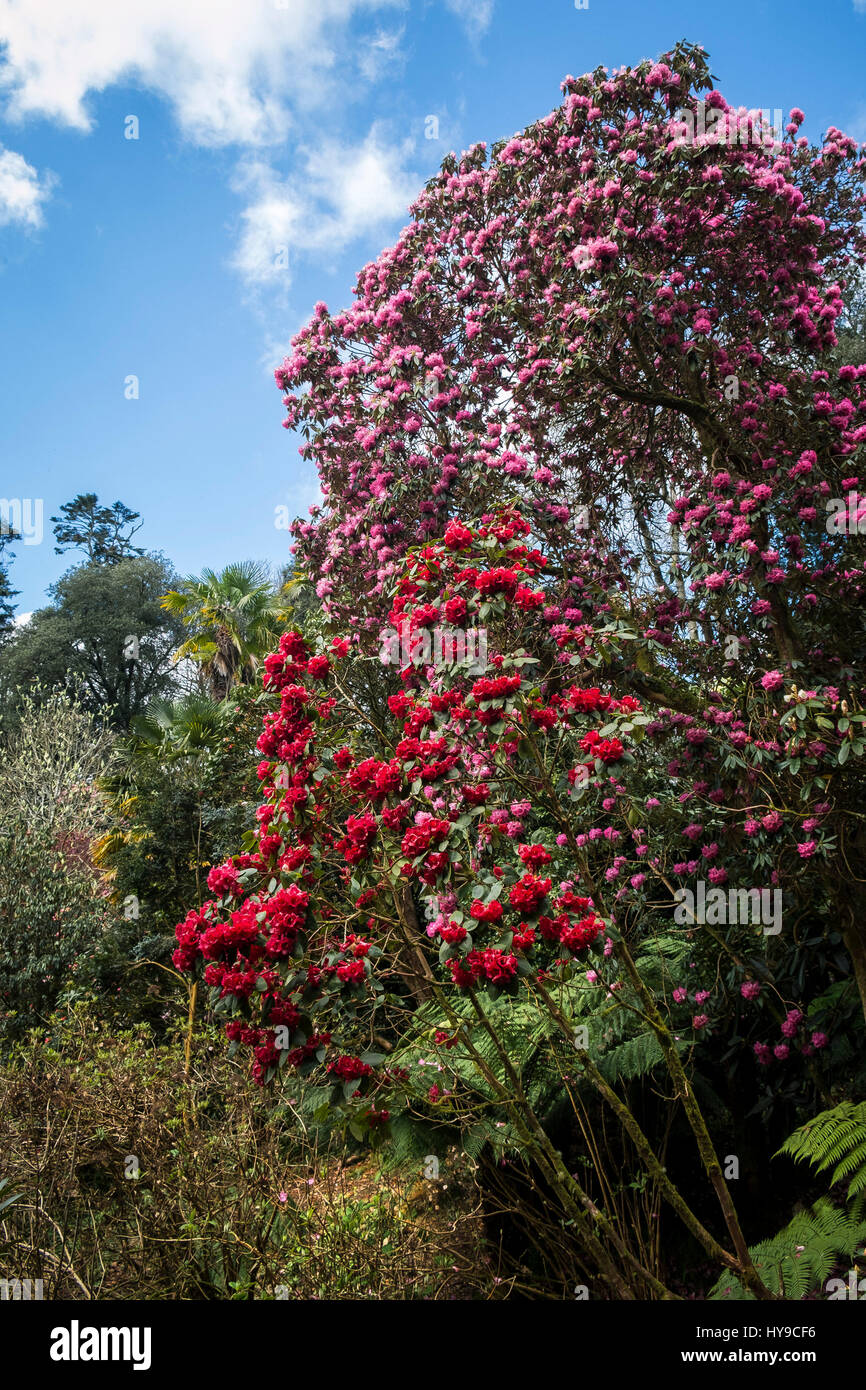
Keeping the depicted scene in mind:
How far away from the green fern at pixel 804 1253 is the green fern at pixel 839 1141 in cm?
14

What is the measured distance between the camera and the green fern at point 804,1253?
2949 millimetres

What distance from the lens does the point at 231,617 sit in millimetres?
12062

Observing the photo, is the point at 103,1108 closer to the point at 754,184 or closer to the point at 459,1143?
the point at 459,1143

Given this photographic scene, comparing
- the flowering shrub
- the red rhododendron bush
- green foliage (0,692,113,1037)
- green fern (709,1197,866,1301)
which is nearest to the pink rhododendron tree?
the red rhododendron bush

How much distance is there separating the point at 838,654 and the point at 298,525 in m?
3.49

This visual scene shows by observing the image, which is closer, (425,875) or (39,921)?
(425,875)

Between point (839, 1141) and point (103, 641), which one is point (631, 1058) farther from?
point (103, 641)

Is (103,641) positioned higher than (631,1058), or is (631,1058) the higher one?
(103,641)

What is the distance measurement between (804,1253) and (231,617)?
10.4 meters

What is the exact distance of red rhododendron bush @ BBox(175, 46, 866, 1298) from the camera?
3150mm

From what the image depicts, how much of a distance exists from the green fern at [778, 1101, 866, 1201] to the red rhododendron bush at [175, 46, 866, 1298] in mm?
211

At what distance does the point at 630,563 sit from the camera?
4.86 metres

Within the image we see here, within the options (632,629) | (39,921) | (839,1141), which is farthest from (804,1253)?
(39,921)
